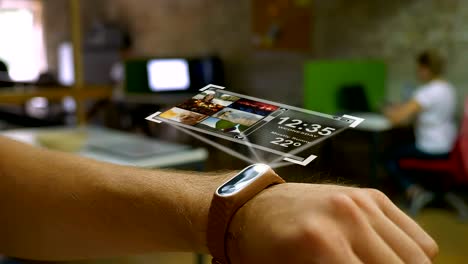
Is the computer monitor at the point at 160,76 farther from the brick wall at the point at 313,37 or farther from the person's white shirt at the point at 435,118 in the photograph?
the person's white shirt at the point at 435,118

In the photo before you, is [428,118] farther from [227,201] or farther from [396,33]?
[227,201]

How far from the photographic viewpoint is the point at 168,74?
18.0ft

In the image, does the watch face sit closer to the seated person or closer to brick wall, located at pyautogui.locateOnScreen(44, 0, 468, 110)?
brick wall, located at pyautogui.locateOnScreen(44, 0, 468, 110)

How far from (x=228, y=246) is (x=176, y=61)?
518 centimetres

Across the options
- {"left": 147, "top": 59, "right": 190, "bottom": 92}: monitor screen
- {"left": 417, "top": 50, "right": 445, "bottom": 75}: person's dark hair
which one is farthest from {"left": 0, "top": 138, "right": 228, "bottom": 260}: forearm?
{"left": 147, "top": 59, "right": 190, "bottom": 92}: monitor screen

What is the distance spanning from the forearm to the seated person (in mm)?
3096

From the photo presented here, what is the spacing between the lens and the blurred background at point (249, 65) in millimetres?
2486

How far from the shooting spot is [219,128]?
0.48 metres

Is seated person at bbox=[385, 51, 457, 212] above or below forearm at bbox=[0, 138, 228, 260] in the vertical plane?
below

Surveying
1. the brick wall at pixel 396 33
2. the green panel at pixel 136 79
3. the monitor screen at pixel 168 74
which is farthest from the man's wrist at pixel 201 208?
the green panel at pixel 136 79

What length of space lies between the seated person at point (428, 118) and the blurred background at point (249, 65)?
5.1 inches

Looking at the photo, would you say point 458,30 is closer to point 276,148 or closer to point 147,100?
point 147,100

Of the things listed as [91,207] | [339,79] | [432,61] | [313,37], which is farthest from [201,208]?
[313,37]

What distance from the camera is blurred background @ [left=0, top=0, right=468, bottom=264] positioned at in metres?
2.49
